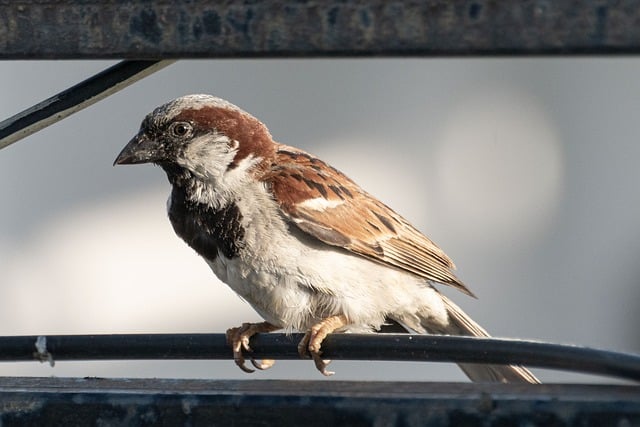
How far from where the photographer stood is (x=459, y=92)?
15.1 ft

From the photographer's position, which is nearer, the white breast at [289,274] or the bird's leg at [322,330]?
the bird's leg at [322,330]

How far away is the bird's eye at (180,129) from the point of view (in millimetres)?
2858

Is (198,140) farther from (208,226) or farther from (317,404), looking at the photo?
(317,404)

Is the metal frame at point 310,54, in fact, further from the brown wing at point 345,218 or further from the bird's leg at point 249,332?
the brown wing at point 345,218

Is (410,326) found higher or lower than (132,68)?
lower

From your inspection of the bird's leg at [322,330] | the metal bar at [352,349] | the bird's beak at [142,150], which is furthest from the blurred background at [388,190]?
the metal bar at [352,349]

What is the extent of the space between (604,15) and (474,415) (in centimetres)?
39

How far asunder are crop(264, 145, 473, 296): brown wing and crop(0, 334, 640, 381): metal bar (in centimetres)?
111

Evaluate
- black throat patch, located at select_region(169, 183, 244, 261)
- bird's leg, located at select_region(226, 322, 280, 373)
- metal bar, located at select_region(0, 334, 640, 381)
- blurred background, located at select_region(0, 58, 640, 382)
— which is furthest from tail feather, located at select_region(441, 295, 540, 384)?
blurred background, located at select_region(0, 58, 640, 382)

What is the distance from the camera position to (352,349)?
5.32 feet

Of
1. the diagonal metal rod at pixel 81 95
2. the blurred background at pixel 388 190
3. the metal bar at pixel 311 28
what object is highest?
the metal bar at pixel 311 28

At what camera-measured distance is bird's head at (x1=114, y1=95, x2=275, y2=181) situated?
2.84 m

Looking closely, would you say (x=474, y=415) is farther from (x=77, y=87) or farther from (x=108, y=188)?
(x=108, y=188)

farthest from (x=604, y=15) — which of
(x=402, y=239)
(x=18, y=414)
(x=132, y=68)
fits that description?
(x=402, y=239)
